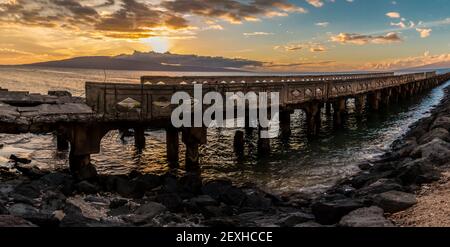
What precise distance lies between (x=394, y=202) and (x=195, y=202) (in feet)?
15.7

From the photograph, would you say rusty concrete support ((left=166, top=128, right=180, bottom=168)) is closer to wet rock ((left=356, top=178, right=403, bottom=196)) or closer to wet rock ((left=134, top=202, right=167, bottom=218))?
wet rock ((left=134, top=202, right=167, bottom=218))

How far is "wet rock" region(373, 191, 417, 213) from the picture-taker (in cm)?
797

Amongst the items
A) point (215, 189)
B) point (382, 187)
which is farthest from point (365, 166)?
point (215, 189)

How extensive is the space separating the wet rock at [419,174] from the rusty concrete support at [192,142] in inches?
285

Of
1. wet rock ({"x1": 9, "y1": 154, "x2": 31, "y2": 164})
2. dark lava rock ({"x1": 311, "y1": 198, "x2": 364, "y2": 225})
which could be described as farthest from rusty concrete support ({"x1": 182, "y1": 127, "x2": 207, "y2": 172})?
dark lava rock ({"x1": 311, "y1": 198, "x2": 364, "y2": 225})

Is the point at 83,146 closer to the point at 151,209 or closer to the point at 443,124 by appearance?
the point at 151,209

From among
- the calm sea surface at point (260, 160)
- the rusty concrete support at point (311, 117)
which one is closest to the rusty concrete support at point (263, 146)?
the calm sea surface at point (260, 160)

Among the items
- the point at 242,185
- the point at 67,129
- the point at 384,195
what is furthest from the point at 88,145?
the point at 384,195

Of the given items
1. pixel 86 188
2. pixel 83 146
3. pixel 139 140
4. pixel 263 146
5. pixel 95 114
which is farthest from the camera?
pixel 139 140

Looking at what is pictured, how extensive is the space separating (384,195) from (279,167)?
864 centimetres

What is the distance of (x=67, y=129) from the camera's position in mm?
12414

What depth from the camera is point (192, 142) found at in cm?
1539

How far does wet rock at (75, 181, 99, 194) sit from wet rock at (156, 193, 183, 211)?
2198 mm
